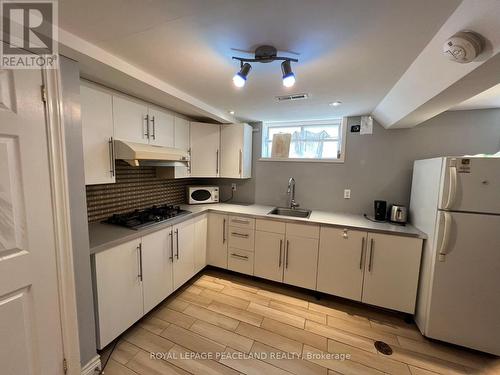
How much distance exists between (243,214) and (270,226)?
1.20 ft

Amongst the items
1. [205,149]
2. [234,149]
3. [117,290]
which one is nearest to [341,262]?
[234,149]

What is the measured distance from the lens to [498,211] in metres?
1.52

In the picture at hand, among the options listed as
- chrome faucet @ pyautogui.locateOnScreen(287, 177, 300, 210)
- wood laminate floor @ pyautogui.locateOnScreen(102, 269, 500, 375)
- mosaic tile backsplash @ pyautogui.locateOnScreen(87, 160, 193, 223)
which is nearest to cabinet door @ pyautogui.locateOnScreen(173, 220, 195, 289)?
wood laminate floor @ pyautogui.locateOnScreen(102, 269, 500, 375)

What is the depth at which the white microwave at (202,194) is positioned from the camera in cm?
298

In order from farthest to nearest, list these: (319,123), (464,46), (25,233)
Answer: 1. (319,123)
2. (25,233)
3. (464,46)

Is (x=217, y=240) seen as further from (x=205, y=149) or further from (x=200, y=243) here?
(x=205, y=149)

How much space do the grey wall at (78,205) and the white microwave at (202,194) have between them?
1.67 m

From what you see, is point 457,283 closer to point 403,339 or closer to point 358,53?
point 403,339

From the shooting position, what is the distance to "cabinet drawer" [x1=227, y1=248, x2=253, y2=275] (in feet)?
8.48

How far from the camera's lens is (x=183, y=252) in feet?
7.61

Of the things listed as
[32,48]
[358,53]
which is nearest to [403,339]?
[358,53]

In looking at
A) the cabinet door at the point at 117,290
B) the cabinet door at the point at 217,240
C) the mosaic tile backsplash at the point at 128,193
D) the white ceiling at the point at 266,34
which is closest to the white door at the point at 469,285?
the white ceiling at the point at 266,34

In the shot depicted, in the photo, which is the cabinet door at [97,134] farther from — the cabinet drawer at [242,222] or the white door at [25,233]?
the cabinet drawer at [242,222]

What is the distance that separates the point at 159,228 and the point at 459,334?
2709mm
